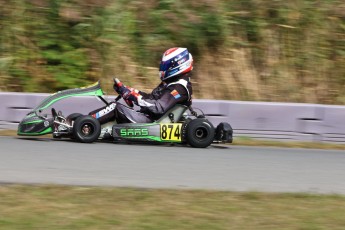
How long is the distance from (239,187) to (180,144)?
125 inches

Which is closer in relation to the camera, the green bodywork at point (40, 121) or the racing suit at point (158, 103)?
the green bodywork at point (40, 121)

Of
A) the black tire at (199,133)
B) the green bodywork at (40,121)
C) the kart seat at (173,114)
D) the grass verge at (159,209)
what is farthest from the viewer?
the kart seat at (173,114)

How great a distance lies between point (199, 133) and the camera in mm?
9219

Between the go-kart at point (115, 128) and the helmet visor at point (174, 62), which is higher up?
the helmet visor at point (174, 62)

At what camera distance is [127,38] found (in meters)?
13.0

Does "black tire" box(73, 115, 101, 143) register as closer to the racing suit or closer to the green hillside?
the racing suit

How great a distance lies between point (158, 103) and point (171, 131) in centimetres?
41

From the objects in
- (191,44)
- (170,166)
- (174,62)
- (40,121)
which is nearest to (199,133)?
(174,62)

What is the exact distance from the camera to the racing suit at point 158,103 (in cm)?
918

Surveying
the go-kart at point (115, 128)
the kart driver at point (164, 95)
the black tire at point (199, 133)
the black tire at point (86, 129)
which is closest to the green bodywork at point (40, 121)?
the go-kart at point (115, 128)

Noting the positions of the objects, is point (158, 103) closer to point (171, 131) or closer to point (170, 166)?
point (171, 131)

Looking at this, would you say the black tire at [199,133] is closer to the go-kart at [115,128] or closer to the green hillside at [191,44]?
the go-kart at [115,128]

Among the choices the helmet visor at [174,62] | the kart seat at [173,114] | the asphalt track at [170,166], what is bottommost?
the asphalt track at [170,166]

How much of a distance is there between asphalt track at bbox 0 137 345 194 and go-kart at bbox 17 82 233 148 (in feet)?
0.43
